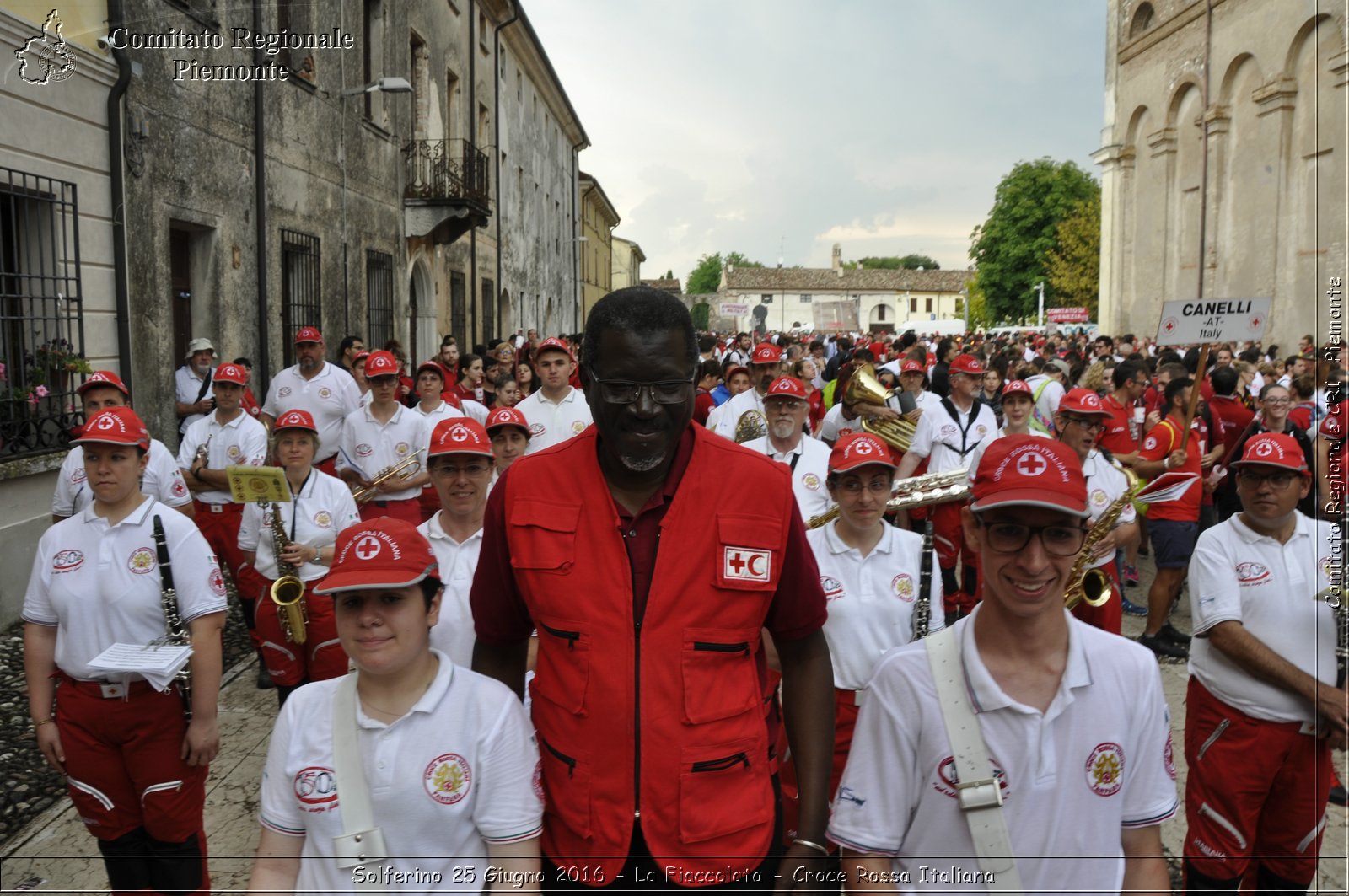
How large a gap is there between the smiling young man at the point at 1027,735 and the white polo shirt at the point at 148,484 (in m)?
5.13

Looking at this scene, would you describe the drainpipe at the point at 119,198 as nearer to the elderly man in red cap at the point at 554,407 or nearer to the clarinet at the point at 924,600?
the elderly man in red cap at the point at 554,407

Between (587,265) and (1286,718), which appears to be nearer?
(1286,718)

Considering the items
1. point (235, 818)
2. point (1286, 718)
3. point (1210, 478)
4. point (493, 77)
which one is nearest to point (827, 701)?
point (1286, 718)

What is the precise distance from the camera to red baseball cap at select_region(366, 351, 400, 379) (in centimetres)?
762

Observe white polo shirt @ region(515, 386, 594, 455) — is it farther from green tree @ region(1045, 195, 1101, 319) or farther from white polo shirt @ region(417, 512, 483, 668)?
green tree @ region(1045, 195, 1101, 319)

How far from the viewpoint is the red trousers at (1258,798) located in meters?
3.94

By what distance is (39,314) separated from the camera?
889 centimetres

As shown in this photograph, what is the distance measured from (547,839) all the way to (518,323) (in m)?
32.4

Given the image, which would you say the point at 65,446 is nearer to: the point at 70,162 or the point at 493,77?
the point at 70,162

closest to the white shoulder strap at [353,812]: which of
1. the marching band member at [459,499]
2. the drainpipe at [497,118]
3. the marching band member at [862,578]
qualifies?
the marching band member at [459,499]

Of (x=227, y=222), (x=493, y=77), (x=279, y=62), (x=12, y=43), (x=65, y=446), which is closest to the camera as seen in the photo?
(x=12, y=43)

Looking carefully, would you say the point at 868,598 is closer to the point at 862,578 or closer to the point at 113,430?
the point at 862,578

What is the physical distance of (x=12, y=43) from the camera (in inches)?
323

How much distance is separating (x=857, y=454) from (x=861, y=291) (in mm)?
103598
